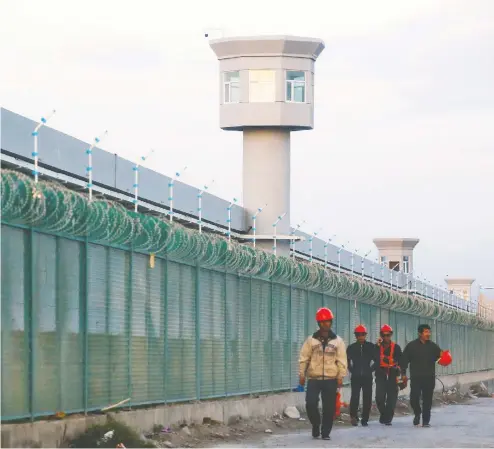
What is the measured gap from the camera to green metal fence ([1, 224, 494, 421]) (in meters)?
14.4

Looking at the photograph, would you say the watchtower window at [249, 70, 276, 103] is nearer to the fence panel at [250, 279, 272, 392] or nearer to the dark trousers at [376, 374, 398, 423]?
the fence panel at [250, 279, 272, 392]

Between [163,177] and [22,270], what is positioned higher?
[163,177]

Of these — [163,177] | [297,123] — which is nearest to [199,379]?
[163,177]

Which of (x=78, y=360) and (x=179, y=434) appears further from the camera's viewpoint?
(x=179, y=434)

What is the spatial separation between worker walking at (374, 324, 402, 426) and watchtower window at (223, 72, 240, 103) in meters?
13.7

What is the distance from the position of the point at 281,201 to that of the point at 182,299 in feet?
54.3

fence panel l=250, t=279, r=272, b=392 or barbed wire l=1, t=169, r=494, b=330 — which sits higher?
barbed wire l=1, t=169, r=494, b=330

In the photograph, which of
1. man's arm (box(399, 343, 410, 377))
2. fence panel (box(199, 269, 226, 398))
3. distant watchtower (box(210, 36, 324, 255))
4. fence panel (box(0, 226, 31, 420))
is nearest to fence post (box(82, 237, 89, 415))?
fence panel (box(0, 226, 31, 420))

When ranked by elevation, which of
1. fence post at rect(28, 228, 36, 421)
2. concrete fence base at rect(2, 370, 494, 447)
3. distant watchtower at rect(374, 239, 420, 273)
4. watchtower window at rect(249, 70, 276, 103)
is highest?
watchtower window at rect(249, 70, 276, 103)

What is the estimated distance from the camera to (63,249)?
15.5 m

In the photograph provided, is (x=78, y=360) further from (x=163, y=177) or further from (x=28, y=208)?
(x=163, y=177)

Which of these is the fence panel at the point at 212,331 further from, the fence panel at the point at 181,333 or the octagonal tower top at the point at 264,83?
the octagonal tower top at the point at 264,83

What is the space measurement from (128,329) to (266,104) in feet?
61.8

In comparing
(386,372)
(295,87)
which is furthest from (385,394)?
(295,87)
